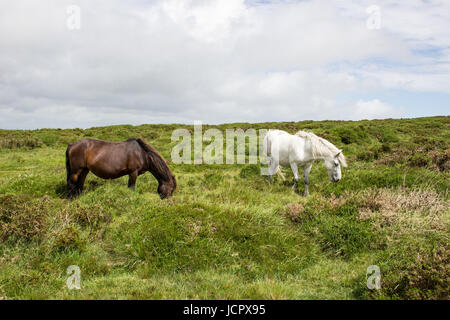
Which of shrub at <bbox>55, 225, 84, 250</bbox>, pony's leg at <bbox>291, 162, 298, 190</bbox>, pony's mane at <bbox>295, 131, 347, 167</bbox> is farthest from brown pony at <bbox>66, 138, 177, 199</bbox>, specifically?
pony's mane at <bbox>295, 131, 347, 167</bbox>

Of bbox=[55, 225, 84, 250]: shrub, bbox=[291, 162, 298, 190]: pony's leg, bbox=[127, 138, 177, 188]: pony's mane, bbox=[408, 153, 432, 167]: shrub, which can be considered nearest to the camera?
bbox=[55, 225, 84, 250]: shrub

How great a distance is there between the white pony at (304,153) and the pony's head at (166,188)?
3919 mm

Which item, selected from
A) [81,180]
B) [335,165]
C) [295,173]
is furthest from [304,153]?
[81,180]

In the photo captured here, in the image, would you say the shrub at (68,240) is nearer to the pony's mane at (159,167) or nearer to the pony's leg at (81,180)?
the pony's leg at (81,180)

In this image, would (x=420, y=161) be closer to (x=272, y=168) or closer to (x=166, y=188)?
(x=272, y=168)

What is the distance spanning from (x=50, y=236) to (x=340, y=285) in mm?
5095

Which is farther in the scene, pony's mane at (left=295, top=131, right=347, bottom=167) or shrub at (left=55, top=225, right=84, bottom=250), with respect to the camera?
pony's mane at (left=295, top=131, right=347, bottom=167)

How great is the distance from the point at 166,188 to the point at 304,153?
4723mm

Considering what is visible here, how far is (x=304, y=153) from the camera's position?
412 inches

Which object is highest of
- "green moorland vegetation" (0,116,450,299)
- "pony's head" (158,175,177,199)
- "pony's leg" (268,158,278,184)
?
"pony's leg" (268,158,278,184)

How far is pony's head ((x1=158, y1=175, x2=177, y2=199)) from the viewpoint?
29.2ft

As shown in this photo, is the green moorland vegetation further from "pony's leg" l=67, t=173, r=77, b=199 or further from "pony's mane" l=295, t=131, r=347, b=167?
"pony's mane" l=295, t=131, r=347, b=167
